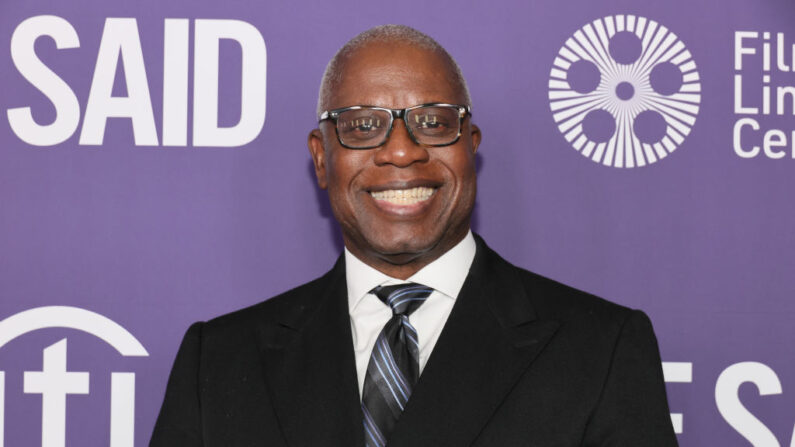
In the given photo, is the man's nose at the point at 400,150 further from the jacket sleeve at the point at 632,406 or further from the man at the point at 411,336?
the jacket sleeve at the point at 632,406

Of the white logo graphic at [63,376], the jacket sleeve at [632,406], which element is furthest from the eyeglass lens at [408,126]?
the white logo graphic at [63,376]

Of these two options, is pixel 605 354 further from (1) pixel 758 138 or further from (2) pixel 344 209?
(1) pixel 758 138

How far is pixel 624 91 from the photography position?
1.98m

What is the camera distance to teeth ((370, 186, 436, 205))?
1428 mm

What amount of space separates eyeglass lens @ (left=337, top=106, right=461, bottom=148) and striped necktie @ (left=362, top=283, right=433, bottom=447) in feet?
0.96

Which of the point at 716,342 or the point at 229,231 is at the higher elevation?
the point at 229,231

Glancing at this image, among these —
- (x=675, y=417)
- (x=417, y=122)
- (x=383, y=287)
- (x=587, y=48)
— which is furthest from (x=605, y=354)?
(x=587, y=48)

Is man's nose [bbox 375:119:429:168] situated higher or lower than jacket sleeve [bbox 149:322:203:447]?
higher

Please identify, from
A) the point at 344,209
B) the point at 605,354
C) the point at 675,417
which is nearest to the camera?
the point at 605,354

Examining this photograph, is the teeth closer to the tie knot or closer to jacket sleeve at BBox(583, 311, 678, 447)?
the tie knot

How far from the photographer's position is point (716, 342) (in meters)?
1.96

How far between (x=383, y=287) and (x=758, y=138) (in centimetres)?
110

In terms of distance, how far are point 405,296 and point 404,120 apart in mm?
318

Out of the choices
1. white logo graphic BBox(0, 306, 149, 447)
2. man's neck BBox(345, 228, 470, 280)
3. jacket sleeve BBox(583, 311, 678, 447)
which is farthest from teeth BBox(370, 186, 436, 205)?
white logo graphic BBox(0, 306, 149, 447)
